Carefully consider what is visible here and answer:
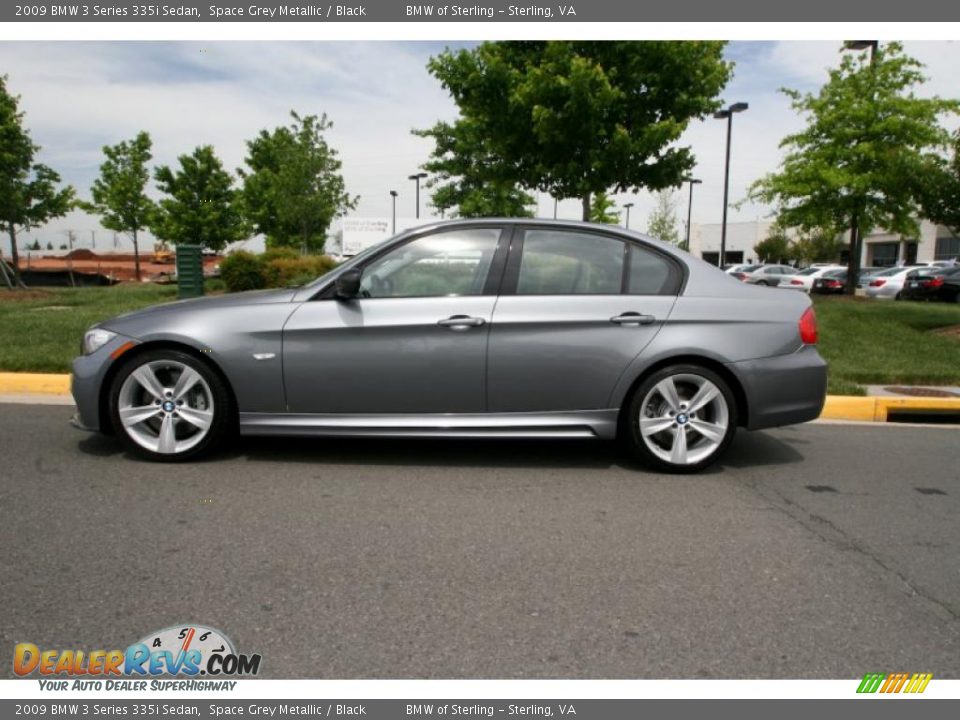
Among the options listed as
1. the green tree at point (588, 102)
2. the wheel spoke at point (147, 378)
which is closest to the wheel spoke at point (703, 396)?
the wheel spoke at point (147, 378)

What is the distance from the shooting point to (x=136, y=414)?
15.0ft

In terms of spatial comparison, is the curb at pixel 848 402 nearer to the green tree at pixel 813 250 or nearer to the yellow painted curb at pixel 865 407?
the yellow painted curb at pixel 865 407

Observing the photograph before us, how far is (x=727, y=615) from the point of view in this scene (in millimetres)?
2756

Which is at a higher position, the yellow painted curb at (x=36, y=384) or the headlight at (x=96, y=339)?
the headlight at (x=96, y=339)

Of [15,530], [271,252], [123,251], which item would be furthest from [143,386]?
[123,251]

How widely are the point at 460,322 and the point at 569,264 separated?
0.85m

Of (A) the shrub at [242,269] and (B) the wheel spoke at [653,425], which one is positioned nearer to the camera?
(B) the wheel spoke at [653,425]

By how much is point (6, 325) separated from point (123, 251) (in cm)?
5397

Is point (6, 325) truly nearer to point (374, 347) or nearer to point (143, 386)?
point (143, 386)

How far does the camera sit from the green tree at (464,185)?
28984mm

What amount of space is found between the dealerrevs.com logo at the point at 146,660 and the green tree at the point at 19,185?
17.3 m

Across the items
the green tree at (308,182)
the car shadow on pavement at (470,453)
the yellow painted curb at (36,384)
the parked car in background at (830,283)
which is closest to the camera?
the car shadow on pavement at (470,453)

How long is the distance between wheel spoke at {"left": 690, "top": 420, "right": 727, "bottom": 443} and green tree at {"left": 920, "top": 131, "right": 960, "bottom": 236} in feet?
32.9

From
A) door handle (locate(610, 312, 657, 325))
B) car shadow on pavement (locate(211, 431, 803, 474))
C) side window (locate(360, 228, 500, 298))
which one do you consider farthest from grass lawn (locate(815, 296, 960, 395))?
side window (locate(360, 228, 500, 298))
